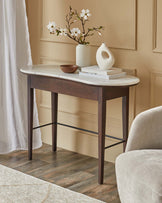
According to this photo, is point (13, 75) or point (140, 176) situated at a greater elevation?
point (13, 75)

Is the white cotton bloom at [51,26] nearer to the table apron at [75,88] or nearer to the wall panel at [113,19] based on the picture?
the wall panel at [113,19]

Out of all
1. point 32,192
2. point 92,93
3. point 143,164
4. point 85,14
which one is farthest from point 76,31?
point 143,164

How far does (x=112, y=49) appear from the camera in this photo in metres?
3.35

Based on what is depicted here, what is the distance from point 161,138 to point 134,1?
1.23 meters

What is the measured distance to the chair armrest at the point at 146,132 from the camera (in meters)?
2.30

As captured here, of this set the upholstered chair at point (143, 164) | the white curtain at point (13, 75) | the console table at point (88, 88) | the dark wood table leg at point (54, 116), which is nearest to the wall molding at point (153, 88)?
the console table at point (88, 88)

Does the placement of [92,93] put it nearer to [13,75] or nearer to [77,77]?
[77,77]

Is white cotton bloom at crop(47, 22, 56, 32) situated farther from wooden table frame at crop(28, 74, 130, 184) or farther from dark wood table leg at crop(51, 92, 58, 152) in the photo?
dark wood table leg at crop(51, 92, 58, 152)

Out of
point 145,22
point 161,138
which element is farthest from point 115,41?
point 161,138

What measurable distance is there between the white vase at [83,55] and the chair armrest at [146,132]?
3.51 ft

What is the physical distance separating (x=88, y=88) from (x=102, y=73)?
144 millimetres

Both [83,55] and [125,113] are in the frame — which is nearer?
[125,113]

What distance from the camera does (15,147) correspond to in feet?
12.2

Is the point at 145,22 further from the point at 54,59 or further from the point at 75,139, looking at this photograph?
the point at 75,139
